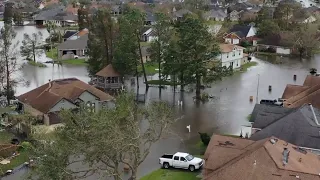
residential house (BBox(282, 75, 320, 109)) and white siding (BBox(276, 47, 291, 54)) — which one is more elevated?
white siding (BBox(276, 47, 291, 54))

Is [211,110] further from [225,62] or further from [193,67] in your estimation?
[225,62]

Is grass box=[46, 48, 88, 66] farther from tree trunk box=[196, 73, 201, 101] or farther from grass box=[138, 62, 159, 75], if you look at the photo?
tree trunk box=[196, 73, 201, 101]

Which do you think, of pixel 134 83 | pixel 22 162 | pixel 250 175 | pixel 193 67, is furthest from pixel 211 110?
pixel 250 175

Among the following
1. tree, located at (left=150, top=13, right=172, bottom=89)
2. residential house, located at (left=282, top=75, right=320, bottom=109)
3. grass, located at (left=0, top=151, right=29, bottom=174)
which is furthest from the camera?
tree, located at (left=150, top=13, right=172, bottom=89)


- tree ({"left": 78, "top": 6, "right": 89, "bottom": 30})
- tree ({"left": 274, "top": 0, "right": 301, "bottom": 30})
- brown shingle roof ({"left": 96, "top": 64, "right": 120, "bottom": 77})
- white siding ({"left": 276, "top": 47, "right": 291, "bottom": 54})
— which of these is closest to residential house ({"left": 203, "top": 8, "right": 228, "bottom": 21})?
tree ({"left": 274, "top": 0, "right": 301, "bottom": 30})

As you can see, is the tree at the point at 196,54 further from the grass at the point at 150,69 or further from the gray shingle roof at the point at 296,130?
the gray shingle roof at the point at 296,130

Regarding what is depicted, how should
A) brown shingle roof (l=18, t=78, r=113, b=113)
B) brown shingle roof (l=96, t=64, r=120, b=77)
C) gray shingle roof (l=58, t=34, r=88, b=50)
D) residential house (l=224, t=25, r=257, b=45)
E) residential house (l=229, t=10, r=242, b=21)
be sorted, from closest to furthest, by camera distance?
1. brown shingle roof (l=18, t=78, r=113, b=113)
2. brown shingle roof (l=96, t=64, r=120, b=77)
3. gray shingle roof (l=58, t=34, r=88, b=50)
4. residential house (l=224, t=25, r=257, b=45)
5. residential house (l=229, t=10, r=242, b=21)
